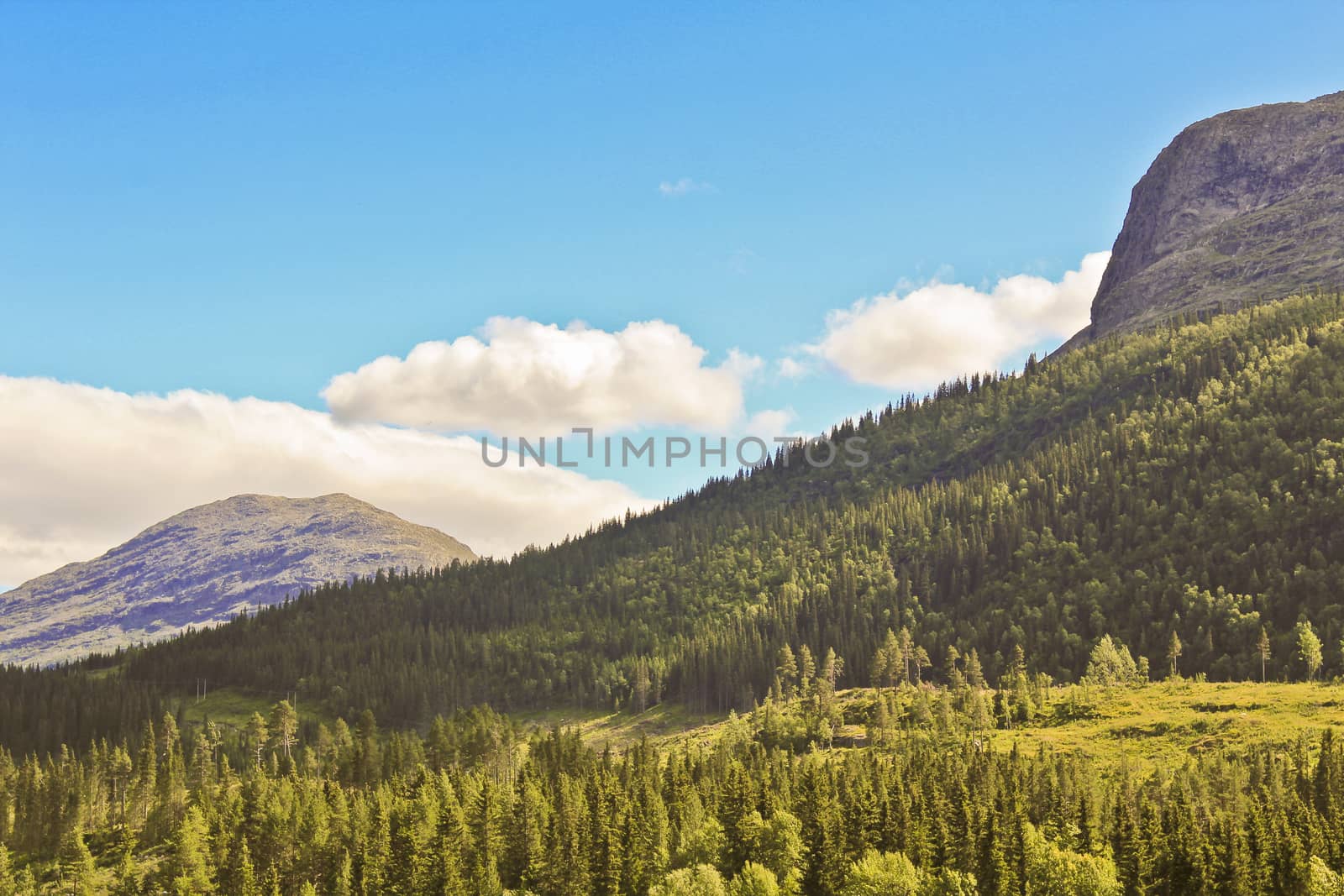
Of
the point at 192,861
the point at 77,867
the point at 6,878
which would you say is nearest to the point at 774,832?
the point at 192,861

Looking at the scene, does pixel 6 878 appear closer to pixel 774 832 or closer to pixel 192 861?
pixel 192 861

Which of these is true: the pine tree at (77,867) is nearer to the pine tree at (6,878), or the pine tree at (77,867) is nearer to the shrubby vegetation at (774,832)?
the shrubby vegetation at (774,832)

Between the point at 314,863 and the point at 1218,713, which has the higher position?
the point at 1218,713

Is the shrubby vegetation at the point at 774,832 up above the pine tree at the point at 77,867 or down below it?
above

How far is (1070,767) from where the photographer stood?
15875 cm

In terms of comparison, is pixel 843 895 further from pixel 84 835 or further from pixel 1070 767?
pixel 84 835

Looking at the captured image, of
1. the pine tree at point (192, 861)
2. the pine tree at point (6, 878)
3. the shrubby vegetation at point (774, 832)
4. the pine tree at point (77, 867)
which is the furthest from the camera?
the pine tree at point (77, 867)

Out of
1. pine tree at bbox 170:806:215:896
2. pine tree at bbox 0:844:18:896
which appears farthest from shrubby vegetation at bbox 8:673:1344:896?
pine tree at bbox 0:844:18:896

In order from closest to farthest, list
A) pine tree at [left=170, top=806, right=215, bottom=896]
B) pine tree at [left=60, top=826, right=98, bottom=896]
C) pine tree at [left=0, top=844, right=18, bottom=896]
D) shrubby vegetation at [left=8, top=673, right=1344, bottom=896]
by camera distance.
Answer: shrubby vegetation at [left=8, top=673, right=1344, bottom=896], pine tree at [left=170, top=806, right=215, bottom=896], pine tree at [left=0, top=844, right=18, bottom=896], pine tree at [left=60, top=826, right=98, bottom=896]

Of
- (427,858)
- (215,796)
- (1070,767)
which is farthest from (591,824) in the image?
(215,796)

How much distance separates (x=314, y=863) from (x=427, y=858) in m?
22.8

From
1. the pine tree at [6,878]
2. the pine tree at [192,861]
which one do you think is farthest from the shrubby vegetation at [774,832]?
the pine tree at [6,878]

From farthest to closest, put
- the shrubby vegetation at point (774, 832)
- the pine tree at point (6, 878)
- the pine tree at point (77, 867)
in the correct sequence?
the pine tree at point (77, 867), the pine tree at point (6, 878), the shrubby vegetation at point (774, 832)

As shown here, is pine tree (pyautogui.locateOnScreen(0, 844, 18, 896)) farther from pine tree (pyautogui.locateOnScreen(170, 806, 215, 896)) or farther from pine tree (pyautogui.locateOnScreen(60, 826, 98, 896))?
pine tree (pyautogui.locateOnScreen(170, 806, 215, 896))
